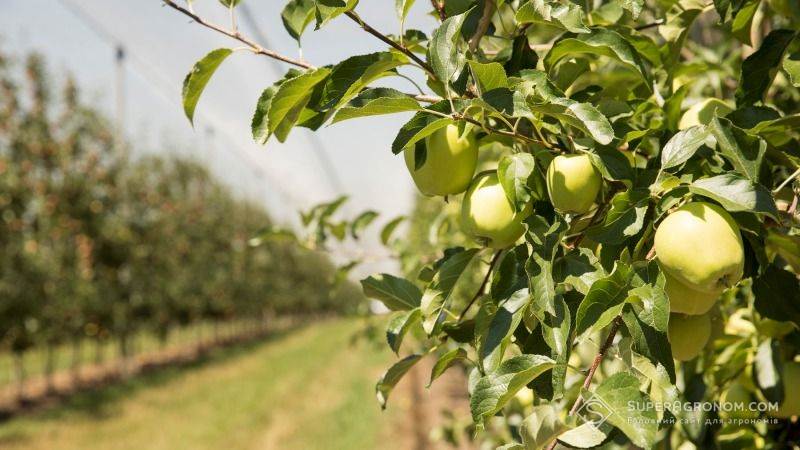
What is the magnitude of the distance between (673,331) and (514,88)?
34cm

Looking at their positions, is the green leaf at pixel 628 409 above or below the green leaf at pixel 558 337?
below

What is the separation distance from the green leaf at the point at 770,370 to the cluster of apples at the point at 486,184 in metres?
0.43

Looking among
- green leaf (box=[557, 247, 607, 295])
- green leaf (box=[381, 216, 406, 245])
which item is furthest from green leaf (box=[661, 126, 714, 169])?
green leaf (box=[381, 216, 406, 245])

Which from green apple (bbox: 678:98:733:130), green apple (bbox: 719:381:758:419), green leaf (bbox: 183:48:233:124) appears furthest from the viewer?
green apple (bbox: 719:381:758:419)

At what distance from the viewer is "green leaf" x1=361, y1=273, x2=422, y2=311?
0.79 m

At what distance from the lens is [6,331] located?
7.09 m

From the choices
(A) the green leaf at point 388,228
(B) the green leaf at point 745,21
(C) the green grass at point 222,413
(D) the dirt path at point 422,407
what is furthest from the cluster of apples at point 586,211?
(C) the green grass at point 222,413

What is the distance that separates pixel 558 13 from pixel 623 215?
0.21 metres

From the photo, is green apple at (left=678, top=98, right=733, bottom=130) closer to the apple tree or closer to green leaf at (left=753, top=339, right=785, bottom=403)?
the apple tree

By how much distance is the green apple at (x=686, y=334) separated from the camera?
73 centimetres

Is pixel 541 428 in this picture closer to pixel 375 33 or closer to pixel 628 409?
pixel 628 409

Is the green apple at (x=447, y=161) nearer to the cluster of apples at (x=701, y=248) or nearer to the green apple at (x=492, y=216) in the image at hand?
the green apple at (x=492, y=216)

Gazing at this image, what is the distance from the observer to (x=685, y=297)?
661 millimetres

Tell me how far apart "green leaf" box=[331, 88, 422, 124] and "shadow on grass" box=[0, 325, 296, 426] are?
6.58 meters
